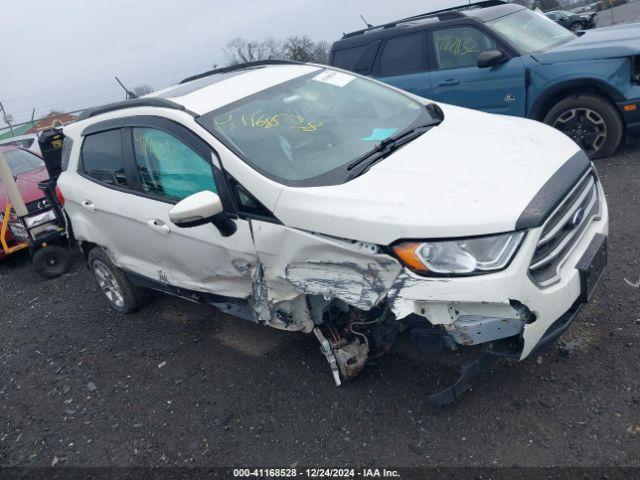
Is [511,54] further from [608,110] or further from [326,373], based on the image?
[326,373]

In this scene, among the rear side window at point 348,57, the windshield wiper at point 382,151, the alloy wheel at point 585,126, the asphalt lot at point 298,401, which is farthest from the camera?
the rear side window at point 348,57

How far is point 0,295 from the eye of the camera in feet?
19.4

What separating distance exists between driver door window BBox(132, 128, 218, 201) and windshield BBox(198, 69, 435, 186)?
0.25m

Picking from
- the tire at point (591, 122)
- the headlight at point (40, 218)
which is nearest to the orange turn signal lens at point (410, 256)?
the tire at point (591, 122)

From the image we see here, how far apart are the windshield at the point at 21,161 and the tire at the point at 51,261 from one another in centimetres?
228

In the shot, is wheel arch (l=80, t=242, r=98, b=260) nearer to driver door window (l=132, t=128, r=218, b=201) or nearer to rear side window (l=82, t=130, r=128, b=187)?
rear side window (l=82, t=130, r=128, b=187)

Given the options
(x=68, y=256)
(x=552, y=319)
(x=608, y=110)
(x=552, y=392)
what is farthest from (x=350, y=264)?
(x=68, y=256)

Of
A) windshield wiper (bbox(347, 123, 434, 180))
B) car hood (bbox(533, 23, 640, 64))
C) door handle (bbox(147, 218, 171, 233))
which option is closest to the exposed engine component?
windshield wiper (bbox(347, 123, 434, 180))

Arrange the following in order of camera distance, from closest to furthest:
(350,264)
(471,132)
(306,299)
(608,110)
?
1. (350,264)
2. (306,299)
3. (471,132)
4. (608,110)

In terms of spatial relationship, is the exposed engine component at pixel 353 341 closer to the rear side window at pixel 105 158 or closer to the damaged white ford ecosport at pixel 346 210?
the damaged white ford ecosport at pixel 346 210

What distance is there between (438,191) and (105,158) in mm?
2712

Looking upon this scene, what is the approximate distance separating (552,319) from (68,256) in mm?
5508

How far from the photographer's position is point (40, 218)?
5906 mm

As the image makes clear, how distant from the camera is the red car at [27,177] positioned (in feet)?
21.0
